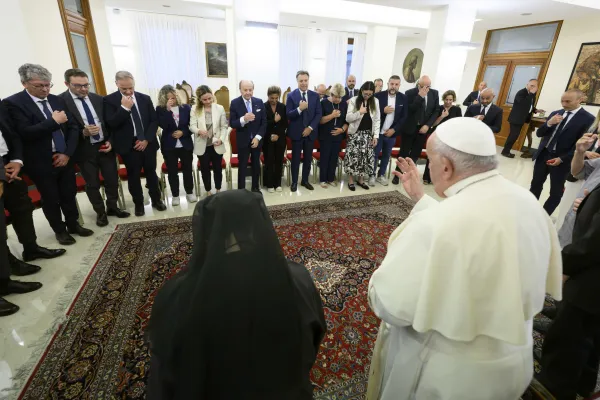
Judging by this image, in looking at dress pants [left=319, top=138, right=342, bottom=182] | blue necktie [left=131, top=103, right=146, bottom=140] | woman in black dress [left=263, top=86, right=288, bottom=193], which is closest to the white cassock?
blue necktie [left=131, top=103, right=146, bottom=140]

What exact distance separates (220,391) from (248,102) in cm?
414

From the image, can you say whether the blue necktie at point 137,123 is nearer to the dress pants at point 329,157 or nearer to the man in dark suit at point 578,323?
the dress pants at point 329,157

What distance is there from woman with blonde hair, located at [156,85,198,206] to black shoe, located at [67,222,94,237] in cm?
115

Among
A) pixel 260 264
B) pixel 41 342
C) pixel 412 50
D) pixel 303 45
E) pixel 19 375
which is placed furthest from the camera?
pixel 412 50

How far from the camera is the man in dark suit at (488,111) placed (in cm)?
562

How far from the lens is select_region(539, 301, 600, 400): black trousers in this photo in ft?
5.49

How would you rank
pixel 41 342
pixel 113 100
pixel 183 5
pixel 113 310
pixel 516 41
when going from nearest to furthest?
1. pixel 41 342
2. pixel 113 310
3. pixel 113 100
4. pixel 183 5
5. pixel 516 41

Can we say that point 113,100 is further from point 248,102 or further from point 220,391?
point 220,391

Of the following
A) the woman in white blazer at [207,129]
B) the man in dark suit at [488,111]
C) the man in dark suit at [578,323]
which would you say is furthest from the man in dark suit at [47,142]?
the man in dark suit at [488,111]

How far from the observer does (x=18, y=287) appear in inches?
102

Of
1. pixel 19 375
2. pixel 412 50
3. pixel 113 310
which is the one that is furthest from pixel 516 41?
pixel 19 375

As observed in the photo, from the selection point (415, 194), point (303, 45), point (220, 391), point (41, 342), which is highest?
point (303, 45)

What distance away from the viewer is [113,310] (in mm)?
2482

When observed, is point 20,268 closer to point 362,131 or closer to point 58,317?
point 58,317
